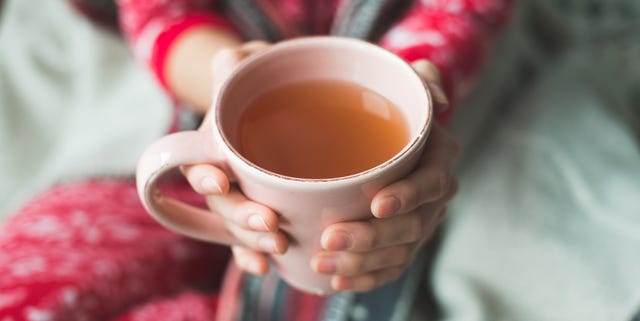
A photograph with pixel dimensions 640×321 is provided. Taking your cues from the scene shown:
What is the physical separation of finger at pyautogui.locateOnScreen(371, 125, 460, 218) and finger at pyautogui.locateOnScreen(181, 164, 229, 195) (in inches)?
3.2

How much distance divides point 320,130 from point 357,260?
3.3 inches

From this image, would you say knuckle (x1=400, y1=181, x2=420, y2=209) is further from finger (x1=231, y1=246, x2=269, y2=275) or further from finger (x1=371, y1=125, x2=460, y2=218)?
finger (x1=231, y1=246, x2=269, y2=275)

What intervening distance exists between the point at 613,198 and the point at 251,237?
0.34 m

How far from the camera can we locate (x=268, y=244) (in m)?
0.39

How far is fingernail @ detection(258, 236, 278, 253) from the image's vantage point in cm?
39

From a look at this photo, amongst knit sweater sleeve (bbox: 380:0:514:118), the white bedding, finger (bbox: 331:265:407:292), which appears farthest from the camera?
the white bedding

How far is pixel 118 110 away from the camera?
76 centimetres

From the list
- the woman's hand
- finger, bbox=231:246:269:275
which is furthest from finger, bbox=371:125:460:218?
finger, bbox=231:246:269:275

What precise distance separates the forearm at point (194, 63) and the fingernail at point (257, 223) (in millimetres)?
248

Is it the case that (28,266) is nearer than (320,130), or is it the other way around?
(320,130)

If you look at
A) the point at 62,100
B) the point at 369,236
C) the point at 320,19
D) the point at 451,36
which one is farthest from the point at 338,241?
the point at 62,100

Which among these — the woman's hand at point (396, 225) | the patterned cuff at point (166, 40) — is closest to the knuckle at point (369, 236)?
the woman's hand at point (396, 225)

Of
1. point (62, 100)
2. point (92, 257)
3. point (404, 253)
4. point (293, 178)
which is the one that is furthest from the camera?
point (62, 100)

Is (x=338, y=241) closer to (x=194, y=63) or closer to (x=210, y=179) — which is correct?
(x=210, y=179)
